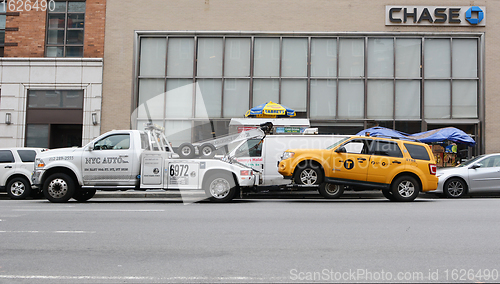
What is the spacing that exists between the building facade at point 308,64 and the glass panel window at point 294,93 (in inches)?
1.9

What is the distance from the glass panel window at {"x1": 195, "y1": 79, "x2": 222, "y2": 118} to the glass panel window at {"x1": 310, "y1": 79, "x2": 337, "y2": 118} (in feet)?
14.6

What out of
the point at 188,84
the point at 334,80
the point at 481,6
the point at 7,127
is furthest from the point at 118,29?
the point at 481,6

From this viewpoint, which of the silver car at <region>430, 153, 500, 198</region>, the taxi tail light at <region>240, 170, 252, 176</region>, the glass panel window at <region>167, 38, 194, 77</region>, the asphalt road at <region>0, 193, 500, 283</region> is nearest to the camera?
the asphalt road at <region>0, 193, 500, 283</region>

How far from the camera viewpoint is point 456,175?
14.4 metres

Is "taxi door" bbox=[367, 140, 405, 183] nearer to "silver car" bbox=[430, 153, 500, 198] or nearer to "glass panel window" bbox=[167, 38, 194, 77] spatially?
"silver car" bbox=[430, 153, 500, 198]

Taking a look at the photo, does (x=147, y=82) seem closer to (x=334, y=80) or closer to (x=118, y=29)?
(x=118, y=29)

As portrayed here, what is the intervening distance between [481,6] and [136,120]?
17.2 meters

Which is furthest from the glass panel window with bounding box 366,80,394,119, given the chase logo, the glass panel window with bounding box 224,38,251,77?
the glass panel window with bounding box 224,38,251,77

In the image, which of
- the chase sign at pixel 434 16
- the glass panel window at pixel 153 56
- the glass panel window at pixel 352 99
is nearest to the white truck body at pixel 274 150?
the glass panel window at pixel 352 99

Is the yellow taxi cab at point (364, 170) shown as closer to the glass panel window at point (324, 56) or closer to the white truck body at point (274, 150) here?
the white truck body at point (274, 150)

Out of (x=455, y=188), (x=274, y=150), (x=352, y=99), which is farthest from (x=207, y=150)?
(x=352, y=99)

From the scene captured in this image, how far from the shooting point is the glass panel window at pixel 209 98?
2128cm

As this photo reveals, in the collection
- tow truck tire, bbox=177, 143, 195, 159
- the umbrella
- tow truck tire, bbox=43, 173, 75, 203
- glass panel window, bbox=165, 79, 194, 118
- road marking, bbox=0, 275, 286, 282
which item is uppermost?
glass panel window, bbox=165, 79, 194, 118

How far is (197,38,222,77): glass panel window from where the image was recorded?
2145 centimetres
